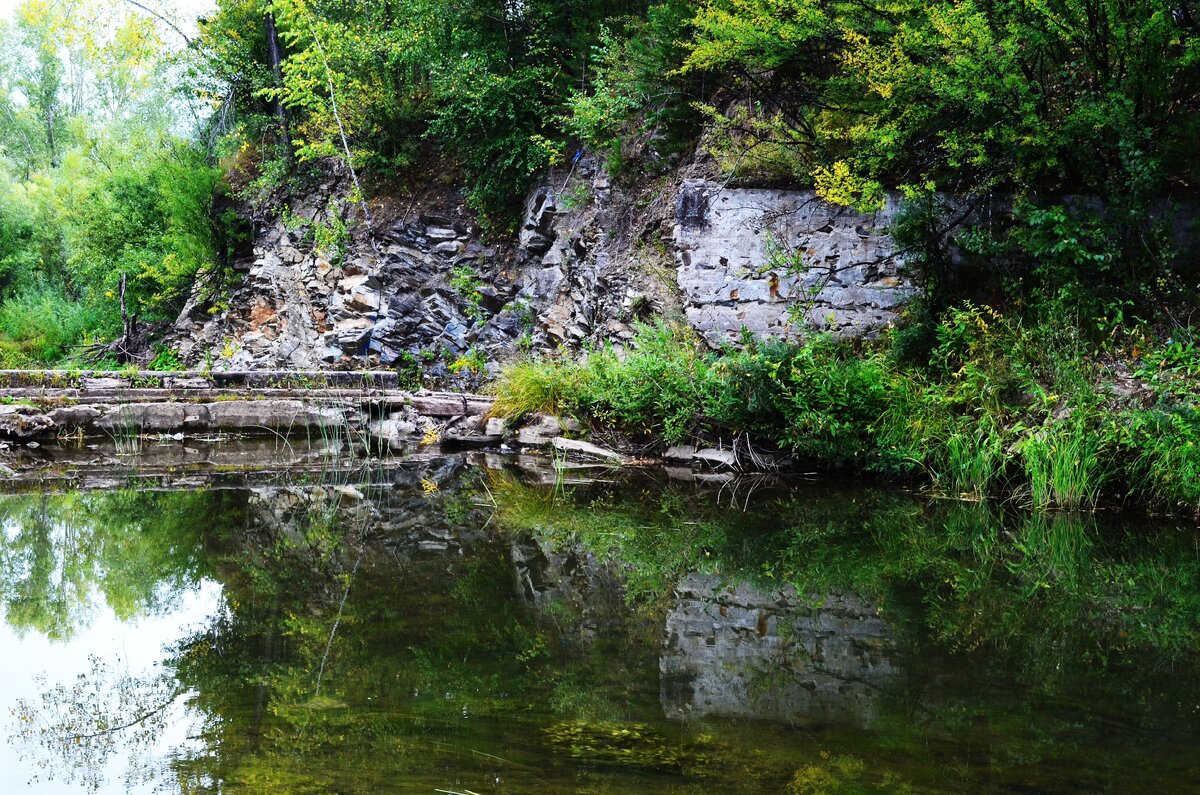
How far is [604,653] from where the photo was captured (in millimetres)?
3676

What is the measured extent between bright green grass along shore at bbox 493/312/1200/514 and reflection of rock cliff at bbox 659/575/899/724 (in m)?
3.75

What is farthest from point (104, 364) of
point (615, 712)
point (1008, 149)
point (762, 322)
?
point (615, 712)

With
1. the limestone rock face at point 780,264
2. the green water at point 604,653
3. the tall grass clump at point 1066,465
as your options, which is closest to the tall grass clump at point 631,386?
the limestone rock face at point 780,264

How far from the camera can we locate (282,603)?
14.5 ft

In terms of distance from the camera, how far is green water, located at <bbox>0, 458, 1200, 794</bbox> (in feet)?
8.59

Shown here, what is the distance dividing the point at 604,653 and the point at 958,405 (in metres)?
6.00

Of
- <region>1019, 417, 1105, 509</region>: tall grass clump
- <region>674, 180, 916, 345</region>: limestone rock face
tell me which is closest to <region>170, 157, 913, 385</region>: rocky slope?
<region>674, 180, 916, 345</region>: limestone rock face

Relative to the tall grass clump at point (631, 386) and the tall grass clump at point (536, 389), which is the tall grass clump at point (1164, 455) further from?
the tall grass clump at point (536, 389)

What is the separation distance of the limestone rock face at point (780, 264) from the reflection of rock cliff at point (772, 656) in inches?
253

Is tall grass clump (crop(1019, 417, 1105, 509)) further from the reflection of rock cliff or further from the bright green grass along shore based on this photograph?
the reflection of rock cliff

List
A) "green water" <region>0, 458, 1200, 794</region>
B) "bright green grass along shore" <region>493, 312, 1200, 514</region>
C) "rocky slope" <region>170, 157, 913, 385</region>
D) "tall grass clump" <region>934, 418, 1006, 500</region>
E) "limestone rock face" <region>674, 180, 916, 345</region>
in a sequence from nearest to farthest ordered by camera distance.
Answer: "green water" <region>0, 458, 1200, 794</region> < "bright green grass along shore" <region>493, 312, 1200, 514</region> < "tall grass clump" <region>934, 418, 1006, 500</region> < "limestone rock face" <region>674, 180, 916, 345</region> < "rocky slope" <region>170, 157, 913, 385</region>

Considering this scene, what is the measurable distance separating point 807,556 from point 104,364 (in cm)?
1968

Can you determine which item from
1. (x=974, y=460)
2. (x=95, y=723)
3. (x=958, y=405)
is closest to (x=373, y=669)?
(x=95, y=723)

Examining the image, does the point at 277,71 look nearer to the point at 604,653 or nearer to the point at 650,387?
the point at 650,387
